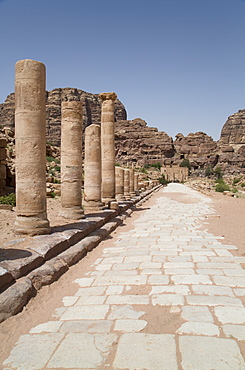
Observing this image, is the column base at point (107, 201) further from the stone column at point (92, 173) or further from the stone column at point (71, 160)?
the stone column at point (71, 160)

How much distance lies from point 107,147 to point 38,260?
1033cm

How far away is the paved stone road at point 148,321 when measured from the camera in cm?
311

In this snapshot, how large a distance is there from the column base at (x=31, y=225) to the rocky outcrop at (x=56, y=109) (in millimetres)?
100209

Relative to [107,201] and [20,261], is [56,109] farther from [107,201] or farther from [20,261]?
[20,261]

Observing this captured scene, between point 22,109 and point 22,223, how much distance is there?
8.66 feet

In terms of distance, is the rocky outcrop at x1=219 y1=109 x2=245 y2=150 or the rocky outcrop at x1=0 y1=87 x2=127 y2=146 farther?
the rocky outcrop at x1=219 y1=109 x2=245 y2=150

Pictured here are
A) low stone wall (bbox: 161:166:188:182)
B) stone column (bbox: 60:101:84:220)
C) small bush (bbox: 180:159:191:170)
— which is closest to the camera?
stone column (bbox: 60:101:84:220)

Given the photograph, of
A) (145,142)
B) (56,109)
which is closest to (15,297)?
(145,142)

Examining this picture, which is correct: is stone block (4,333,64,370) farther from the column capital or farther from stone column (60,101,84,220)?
the column capital

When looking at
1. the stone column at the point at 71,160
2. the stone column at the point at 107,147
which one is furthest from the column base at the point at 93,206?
the stone column at the point at 71,160

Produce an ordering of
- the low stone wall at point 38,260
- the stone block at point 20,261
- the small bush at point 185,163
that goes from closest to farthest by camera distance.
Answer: the low stone wall at point 38,260, the stone block at point 20,261, the small bush at point 185,163

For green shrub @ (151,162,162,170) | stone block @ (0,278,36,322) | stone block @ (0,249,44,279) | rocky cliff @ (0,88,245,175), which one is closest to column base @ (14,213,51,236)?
stone block @ (0,249,44,279)

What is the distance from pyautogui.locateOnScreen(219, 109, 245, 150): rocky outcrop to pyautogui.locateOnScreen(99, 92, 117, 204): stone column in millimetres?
146196

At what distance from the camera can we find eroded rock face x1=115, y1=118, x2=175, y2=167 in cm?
9869
